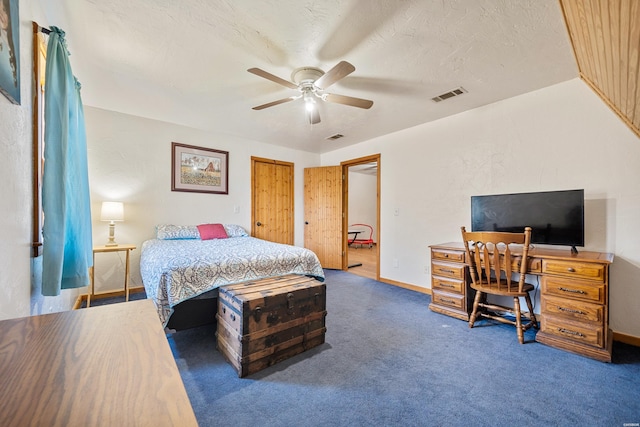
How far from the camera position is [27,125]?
1.39m

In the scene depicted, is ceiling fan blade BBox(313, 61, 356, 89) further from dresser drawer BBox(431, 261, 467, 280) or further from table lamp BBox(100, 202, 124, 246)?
table lamp BBox(100, 202, 124, 246)

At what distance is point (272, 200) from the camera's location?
502 centimetres

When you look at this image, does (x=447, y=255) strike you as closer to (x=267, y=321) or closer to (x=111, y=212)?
(x=267, y=321)

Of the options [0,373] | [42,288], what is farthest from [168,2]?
[0,373]

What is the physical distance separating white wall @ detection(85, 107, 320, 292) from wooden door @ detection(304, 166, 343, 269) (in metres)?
1.51

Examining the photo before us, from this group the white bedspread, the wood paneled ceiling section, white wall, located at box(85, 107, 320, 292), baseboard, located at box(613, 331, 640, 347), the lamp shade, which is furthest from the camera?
white wall, located at box(85, 107, 320, 292)

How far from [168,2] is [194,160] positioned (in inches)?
104

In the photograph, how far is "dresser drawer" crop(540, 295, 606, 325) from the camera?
2010 mm

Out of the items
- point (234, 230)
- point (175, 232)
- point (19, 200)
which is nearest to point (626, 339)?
point (19, 200)

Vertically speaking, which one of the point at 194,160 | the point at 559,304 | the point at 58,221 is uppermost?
the point at 194,160

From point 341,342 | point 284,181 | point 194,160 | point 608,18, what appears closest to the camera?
point 608,18

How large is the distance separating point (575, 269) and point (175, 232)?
4319 millimetres

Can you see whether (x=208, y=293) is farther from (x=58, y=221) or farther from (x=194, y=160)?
(x=194, y=160)

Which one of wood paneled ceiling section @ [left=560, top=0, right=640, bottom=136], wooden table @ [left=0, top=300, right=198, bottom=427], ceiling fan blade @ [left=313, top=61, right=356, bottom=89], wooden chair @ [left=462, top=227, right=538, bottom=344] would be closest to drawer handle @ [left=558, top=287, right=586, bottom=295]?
wooden chair @ [left=462, top=227, right=538, bottom=344]
